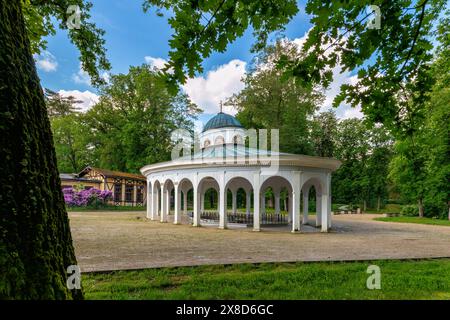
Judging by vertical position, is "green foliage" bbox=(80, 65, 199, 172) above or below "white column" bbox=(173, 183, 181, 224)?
above

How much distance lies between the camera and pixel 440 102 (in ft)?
73.5

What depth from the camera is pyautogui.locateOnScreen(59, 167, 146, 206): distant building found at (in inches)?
1519

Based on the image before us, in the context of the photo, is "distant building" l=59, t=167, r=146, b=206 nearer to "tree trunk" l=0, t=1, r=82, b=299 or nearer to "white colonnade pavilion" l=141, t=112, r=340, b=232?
"white colonnade pavilion" l=141, t=112, r=340, b=232

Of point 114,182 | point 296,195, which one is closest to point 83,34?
point 296,195

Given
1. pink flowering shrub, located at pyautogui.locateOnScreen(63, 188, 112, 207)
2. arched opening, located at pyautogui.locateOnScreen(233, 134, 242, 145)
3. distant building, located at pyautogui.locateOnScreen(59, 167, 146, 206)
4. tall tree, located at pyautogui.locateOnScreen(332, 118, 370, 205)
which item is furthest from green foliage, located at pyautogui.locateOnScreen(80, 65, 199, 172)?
tall tree, located at pyautogui.locateOnScreen(332, 118, 370, 205)

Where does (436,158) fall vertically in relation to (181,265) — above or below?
above

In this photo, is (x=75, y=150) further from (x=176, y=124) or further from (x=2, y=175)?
(x=2, y=175)

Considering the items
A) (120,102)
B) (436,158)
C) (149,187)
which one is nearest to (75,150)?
(120,102)

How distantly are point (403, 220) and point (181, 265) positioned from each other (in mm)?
27768

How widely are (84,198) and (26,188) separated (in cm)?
3550

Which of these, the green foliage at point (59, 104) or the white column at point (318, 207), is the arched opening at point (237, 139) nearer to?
the white column at point (318, 207)

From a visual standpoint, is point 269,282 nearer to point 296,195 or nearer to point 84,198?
point 296,195

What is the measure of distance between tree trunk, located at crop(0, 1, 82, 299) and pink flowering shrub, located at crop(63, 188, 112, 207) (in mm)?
34806

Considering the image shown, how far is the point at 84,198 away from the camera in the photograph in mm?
33531
